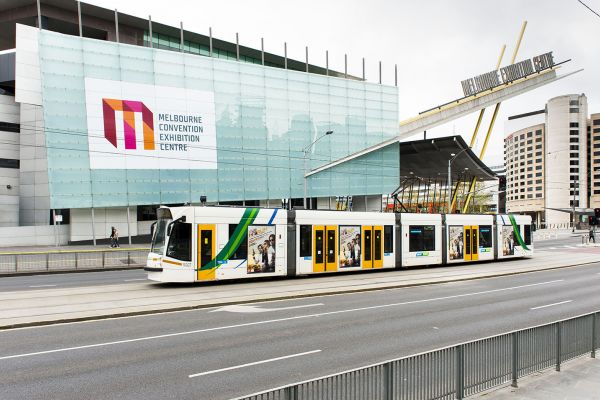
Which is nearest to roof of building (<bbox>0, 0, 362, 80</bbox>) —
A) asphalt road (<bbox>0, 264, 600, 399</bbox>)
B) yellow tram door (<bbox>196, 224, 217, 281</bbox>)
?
yellow tram door (<bbox>196, 224, 217, 281</bbox>)

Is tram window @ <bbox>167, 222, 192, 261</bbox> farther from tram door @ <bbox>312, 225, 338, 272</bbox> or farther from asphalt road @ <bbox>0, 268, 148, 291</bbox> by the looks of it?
tram door @ <bbox>312, 225, 338, 272</bbox>

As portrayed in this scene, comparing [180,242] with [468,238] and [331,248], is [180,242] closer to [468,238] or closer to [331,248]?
[331,248]

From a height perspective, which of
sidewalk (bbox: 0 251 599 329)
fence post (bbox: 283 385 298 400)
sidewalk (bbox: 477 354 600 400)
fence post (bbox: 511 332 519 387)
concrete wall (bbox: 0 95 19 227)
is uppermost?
concrete wall (bbox: 0 95 19 227)

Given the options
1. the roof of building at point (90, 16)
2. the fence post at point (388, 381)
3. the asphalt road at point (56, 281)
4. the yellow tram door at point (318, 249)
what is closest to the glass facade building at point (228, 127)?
the roof of building at point (90, 16)

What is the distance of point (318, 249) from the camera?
68.6 ft

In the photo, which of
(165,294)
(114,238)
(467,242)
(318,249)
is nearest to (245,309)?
(165,294)

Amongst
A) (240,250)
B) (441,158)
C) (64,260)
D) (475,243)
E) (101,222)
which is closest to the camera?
(240,250)

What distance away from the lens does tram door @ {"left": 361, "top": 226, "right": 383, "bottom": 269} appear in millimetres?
22516

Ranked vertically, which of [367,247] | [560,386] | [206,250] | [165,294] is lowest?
[165,294]

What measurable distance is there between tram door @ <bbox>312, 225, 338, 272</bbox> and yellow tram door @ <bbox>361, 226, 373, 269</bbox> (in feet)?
5.84

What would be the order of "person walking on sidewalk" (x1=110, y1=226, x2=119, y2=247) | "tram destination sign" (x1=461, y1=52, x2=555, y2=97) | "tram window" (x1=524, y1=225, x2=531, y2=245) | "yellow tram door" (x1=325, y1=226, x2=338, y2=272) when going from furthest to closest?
1. "tram destination sign" (x1=461, y1=52, x2=555, y2=97)
2. "person walking on sidewalk" (x1=110, y1=226, x2=119, y2=247)
3. "tram window" (x1=524, y1=225, x2=531, y2=245)
4. "yellow tram door" (x1=325, y1=226, x2=338, y2=272)

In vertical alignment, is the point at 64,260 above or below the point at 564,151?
below

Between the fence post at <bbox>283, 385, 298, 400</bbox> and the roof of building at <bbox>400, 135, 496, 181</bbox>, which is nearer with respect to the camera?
the fence post at <bbox>283, 385, 298, 400</bbox>

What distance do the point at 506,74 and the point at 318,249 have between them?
57788 mm
